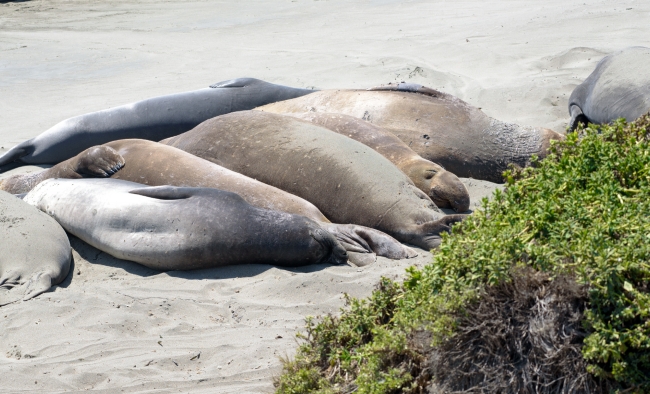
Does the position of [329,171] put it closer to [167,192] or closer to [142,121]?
[167,192]

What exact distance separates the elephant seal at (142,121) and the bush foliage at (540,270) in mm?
5418

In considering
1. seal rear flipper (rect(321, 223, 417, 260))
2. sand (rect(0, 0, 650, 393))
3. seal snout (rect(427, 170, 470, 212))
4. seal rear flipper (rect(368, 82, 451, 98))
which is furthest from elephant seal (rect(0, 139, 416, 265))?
seal rear flipper (rect(368, 82, 451, 98))

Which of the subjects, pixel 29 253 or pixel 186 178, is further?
pixel 186 178

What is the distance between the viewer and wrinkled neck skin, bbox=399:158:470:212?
6582 millimetres

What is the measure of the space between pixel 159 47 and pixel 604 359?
11483 millimetres

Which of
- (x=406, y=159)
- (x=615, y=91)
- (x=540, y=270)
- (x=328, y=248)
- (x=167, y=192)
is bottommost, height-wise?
(x=328, y=248)

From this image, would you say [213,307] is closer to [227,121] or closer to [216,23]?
[227,121]

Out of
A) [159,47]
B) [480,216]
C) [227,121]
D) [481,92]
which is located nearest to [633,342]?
[480,216]

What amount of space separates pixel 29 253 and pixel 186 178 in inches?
55.0

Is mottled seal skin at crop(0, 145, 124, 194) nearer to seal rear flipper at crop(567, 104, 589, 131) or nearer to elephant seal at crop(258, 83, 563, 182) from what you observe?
elephant seal at crop(258, 83, 563, 182)

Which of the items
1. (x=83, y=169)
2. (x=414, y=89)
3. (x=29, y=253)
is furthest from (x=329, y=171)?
(x=29, y=253)

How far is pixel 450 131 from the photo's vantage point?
751 cm

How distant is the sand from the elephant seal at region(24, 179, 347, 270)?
0.36ft

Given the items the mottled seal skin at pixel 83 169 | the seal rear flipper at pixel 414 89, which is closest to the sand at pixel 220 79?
the mottled seal skin at pixel 83 169
